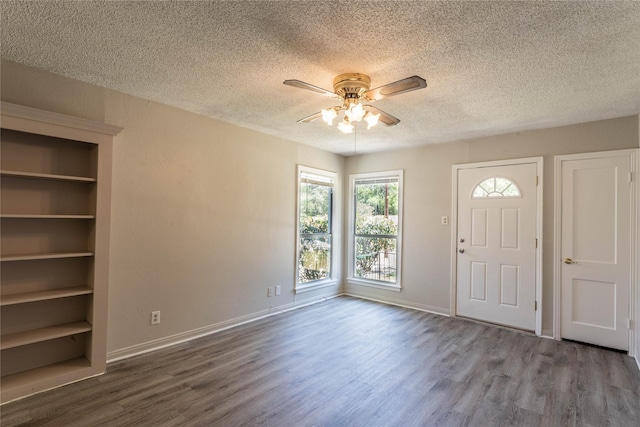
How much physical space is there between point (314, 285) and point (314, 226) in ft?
2.96

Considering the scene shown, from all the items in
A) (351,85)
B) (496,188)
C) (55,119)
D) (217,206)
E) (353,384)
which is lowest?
(353,384)

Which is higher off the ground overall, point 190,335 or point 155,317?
point 155,317

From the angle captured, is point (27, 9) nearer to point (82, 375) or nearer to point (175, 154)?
point (175, 154)

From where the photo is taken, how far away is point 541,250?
3779mm

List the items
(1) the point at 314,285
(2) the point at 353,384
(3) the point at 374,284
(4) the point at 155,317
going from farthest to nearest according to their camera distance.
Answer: (3) the point at 374,284
(1) the point at 314,285
(4) the point at 155,317
(2) the point at 353,384

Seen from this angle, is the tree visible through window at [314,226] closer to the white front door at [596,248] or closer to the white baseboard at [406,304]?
the white baseboard at [406,304]

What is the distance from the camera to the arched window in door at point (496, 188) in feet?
13.2

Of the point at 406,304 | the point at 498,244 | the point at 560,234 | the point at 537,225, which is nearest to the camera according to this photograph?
the point at 560,234

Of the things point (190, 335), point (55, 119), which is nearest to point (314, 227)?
point (190, 335)

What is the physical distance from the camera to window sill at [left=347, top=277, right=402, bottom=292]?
16.4 ft

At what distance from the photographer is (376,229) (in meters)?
5.31

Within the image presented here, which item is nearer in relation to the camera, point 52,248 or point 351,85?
point 351,85

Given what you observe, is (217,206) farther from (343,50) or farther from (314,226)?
(343,50)

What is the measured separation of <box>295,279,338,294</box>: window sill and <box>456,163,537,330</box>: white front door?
1.91 meters
